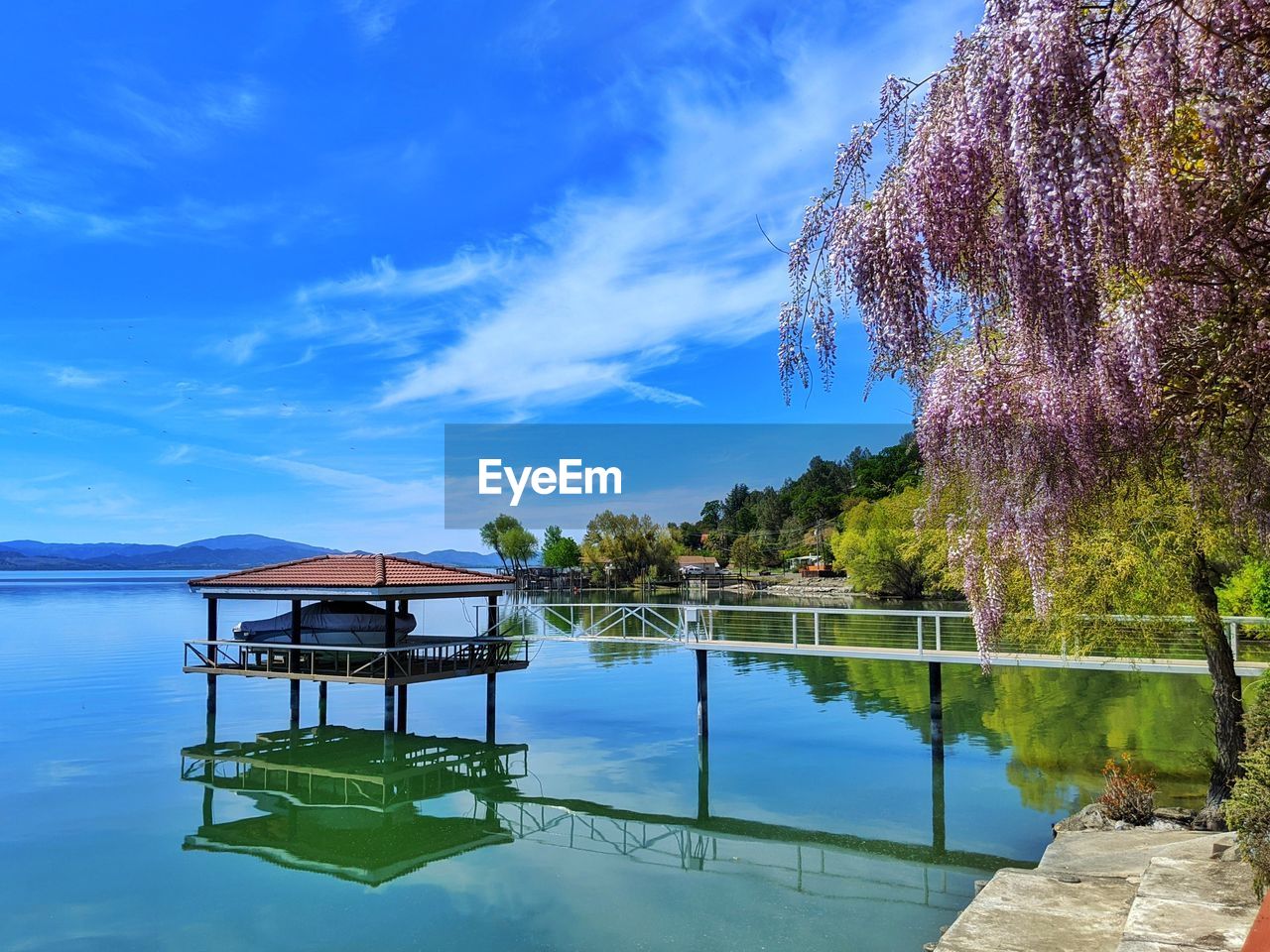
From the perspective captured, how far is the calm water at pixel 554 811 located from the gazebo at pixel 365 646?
177 cm

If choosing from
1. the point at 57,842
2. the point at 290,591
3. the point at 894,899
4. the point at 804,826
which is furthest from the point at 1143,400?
the point at 290,591

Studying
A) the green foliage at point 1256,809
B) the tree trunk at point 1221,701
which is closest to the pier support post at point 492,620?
the tree trunk at point 1221,701

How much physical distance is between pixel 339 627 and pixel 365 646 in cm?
104

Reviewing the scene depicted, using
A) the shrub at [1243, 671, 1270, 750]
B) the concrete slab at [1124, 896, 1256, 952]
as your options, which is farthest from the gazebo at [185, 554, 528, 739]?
the shrub at [1243, 671, 1270, 750]

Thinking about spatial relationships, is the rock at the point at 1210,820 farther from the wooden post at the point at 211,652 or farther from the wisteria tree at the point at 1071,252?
the wooden post at the point at 211,652

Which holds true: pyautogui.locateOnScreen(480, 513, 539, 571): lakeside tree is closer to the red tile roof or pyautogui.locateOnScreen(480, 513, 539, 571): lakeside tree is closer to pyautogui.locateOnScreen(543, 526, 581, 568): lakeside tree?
pyautogui.locateOnScreen(543, 526, 581, 568): lakeside tree

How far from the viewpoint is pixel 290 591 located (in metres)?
21.4

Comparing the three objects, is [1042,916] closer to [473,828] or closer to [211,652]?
[473,828]

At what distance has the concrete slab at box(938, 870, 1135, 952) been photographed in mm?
6930

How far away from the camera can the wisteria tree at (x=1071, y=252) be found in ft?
13.9

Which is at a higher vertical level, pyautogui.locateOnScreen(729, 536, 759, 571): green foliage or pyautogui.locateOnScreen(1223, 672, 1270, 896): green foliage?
pyautogui.locateOnScreen(729, 536, 759, 571): green foliage

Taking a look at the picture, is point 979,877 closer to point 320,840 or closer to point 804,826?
point 804,826

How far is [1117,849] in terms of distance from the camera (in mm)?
9992

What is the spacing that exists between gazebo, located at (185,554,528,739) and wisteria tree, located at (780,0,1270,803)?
14.4m
